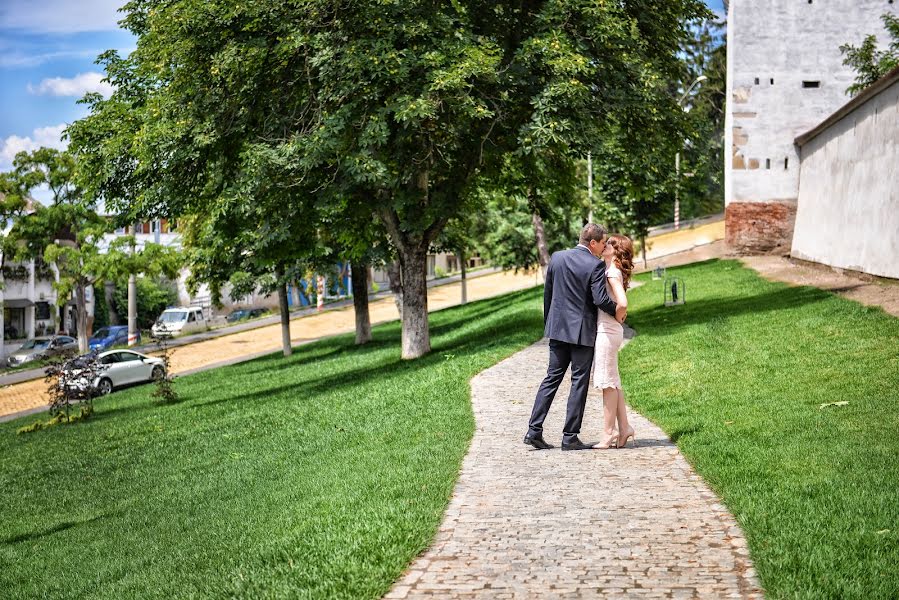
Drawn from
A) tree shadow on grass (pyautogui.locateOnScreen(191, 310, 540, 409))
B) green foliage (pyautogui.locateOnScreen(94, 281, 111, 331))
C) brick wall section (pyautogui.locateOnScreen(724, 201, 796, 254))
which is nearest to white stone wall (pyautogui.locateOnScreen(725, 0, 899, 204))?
brick wall section (pyautogui.locateOnScreen(724, 201, 796, 254))

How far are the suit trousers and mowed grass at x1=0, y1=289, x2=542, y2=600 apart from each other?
0.97m

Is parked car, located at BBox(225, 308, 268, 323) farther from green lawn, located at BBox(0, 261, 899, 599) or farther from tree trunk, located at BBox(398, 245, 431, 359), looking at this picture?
green lawn, located at BBox(0, 261, 899, 599)

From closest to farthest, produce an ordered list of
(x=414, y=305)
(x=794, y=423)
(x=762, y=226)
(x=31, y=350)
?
(x=794, y=423) < (x=414, y=305) < (x=762, y=226) < (x=31, y=350)

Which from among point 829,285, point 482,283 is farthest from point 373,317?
point 829,285

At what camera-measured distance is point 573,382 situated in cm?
875

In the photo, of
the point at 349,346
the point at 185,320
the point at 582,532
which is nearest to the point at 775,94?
the point at 349,346

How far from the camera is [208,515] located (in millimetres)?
8680

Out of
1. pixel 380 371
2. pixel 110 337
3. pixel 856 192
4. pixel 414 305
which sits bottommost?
pixel 110 337

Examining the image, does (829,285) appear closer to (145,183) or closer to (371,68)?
(371,68)

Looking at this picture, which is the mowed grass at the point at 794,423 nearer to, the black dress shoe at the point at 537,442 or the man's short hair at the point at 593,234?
the black dress shoe at the point at 537,442

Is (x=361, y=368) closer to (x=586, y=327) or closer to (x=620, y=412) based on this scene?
(x=620, y=412)

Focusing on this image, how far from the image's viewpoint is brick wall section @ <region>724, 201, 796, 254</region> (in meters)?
32.4

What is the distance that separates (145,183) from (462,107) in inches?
296

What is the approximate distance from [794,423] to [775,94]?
2563cm
